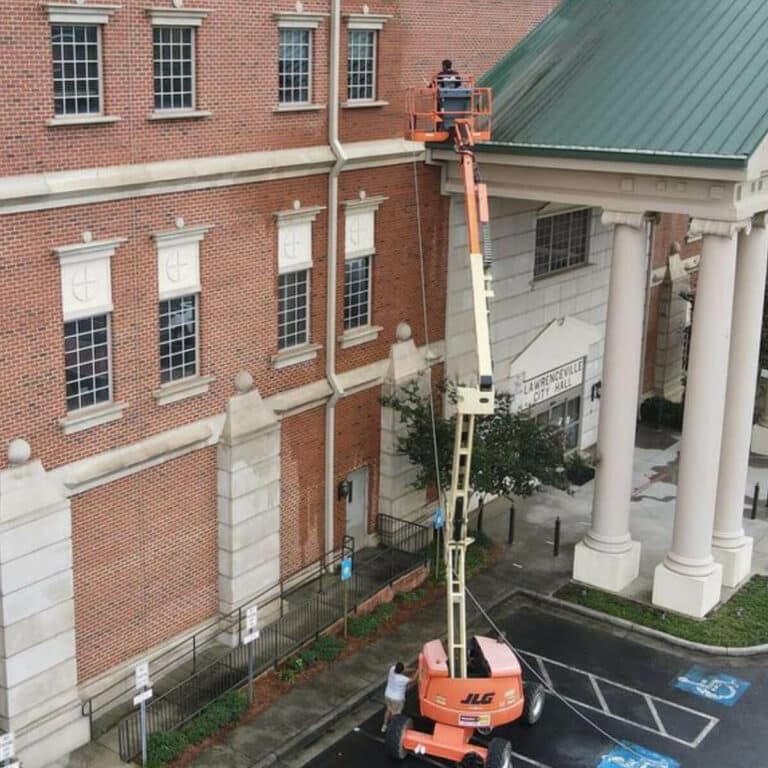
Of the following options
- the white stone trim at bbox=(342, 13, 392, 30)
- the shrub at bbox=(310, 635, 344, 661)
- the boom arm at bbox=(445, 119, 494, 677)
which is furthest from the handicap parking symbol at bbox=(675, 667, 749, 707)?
the white stone trim at bbox=(342, 13, 392, 30)

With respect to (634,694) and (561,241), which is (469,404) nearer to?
(634,694)

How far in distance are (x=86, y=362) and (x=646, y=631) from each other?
1268 cm

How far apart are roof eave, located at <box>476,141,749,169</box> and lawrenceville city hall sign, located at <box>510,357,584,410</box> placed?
24.6 ft

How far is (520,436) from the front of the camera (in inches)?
979

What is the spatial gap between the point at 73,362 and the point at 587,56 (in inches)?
551

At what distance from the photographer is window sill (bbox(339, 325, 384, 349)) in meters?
24.5

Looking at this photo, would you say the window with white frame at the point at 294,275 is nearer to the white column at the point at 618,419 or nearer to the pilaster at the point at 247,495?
the pilaster at the point at 247,495

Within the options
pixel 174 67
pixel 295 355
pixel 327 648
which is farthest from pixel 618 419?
pixel 174 67

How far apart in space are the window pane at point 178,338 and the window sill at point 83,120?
334 centimetres

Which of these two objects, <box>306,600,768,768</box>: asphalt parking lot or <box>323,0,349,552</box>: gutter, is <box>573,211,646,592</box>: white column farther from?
<box>323,0,349,552</box>: gutter

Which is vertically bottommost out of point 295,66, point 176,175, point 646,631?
point 646,631

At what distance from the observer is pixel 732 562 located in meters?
26.1

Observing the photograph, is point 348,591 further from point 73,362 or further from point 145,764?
point 73,362

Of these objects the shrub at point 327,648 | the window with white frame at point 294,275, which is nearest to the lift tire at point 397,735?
the shrub at point 327,648
